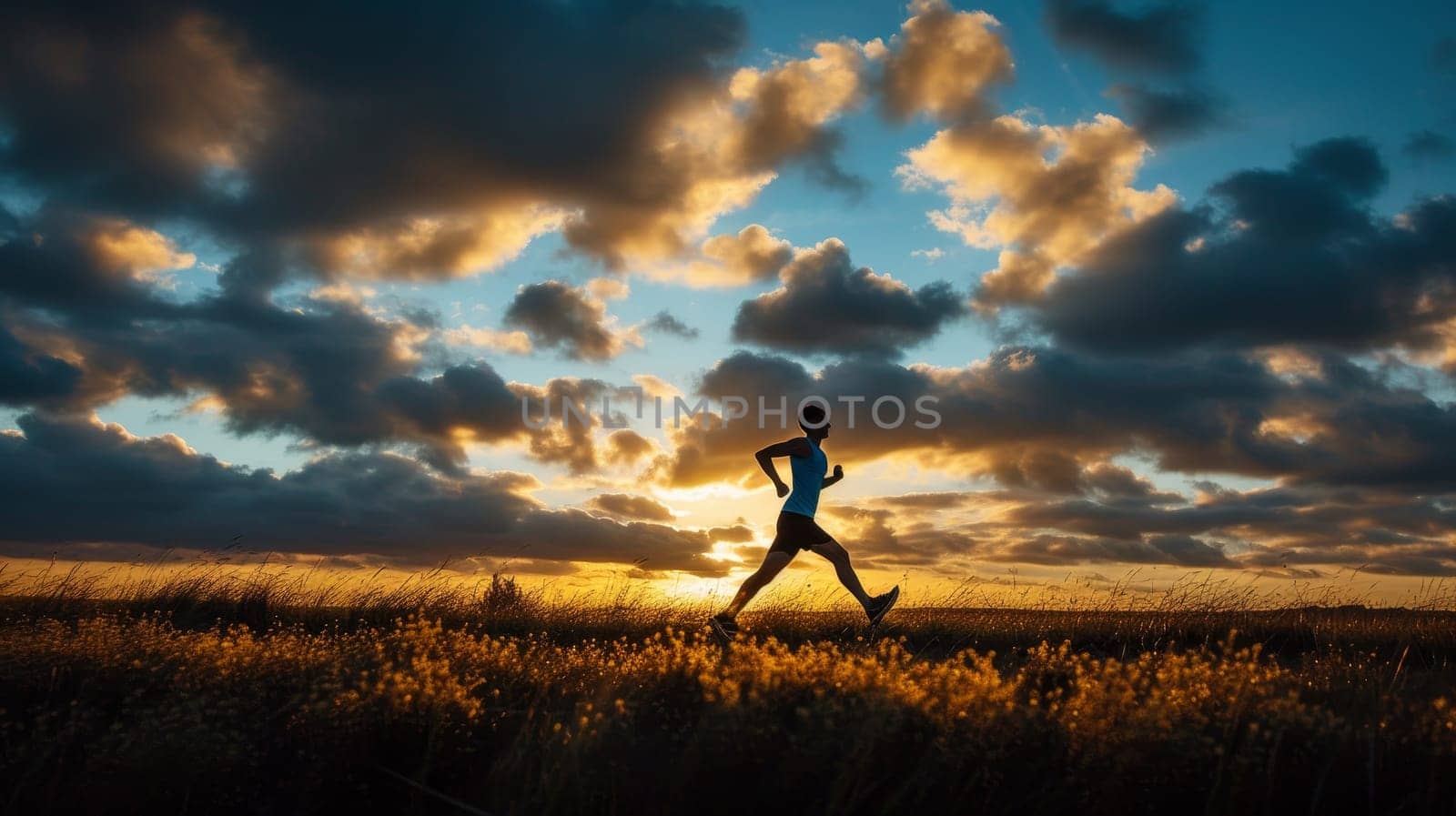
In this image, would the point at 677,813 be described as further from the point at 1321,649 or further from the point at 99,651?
the point at 1321,649

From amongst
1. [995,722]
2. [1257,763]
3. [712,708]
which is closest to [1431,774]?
[1257,763]

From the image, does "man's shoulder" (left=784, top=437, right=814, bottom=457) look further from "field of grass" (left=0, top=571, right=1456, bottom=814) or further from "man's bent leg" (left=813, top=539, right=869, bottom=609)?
"field of grass" (left=0, top=571, right=1456, bottom=814)

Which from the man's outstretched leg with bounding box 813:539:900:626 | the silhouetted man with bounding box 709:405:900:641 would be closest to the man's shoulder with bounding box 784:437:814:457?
the silhouetted man with bounding box 709:405:900:641

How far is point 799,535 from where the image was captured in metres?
11.2

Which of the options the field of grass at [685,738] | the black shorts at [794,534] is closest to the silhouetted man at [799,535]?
the black shorts at [794,534]

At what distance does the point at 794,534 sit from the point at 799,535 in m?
0.06

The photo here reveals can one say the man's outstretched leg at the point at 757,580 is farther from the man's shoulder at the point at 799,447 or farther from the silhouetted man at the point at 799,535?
the man's shoulder at the point at 799,447

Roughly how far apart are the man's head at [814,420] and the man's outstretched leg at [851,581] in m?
1.32

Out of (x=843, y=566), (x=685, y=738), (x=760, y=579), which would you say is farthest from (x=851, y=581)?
(x=685, y=738)

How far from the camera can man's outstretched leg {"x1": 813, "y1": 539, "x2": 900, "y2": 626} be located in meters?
11.3

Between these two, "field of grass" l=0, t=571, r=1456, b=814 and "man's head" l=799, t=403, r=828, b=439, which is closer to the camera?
"field of grass" l=0, t=571, r=1456, b=814

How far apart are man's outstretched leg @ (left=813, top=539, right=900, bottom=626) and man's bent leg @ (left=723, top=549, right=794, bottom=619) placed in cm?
45

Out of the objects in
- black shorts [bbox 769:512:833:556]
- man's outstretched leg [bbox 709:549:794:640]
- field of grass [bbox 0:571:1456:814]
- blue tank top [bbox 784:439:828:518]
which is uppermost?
blue tank top [bbox 784:439:828:518]

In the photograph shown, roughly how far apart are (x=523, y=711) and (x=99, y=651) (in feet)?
11.5
